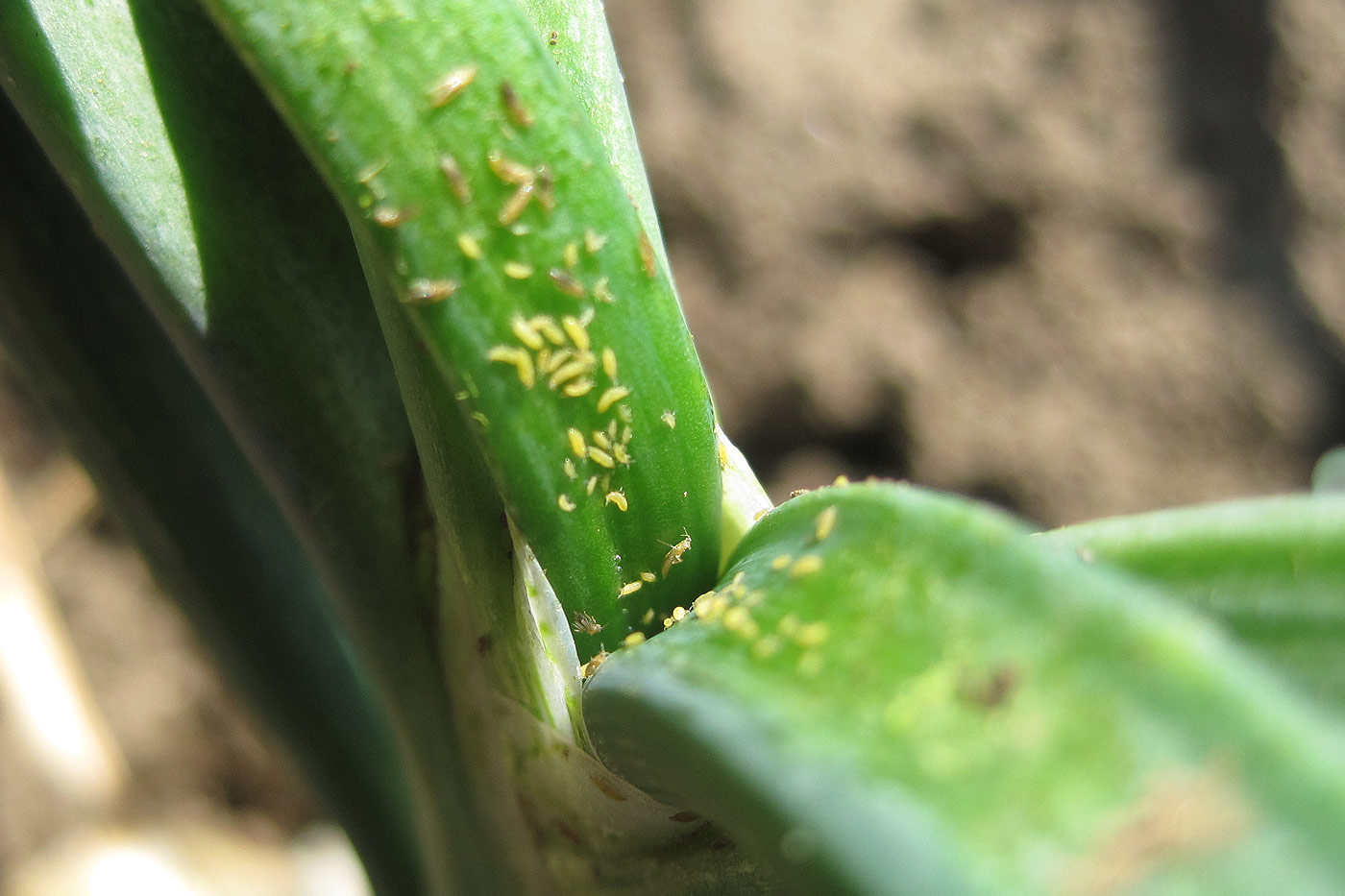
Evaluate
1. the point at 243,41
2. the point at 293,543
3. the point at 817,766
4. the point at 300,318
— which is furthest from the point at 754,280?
the point at 817,766

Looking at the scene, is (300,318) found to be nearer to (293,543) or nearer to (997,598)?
(293,543)

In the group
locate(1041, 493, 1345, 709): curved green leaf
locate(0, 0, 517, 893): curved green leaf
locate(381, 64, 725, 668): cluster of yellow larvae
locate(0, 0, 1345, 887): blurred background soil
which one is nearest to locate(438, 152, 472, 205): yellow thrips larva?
locate(381, 64, 725, 668): cluster of yellow larvae

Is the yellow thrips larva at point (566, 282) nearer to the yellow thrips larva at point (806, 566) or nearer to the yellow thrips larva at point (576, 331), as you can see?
the yellow thrips larva at point (576, 331)

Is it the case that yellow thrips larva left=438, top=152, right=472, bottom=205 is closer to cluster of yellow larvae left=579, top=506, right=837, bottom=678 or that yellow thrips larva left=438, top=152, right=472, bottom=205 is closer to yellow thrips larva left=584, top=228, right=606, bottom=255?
yellow thrips larva left=584, top=228, right=606, bottom=255

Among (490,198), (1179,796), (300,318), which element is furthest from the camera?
(300,318)

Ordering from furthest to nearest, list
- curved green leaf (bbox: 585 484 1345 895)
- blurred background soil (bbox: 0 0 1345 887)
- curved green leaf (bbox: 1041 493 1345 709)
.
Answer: blurred background soil (bbox: 0 0 1345 887)
curved green leaf (bbox: 1041 493 1345 709)
curved green leaf (bbox: 585 484 1345 895)

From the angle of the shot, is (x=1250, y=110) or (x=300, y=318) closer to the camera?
(x=300, y=318)
